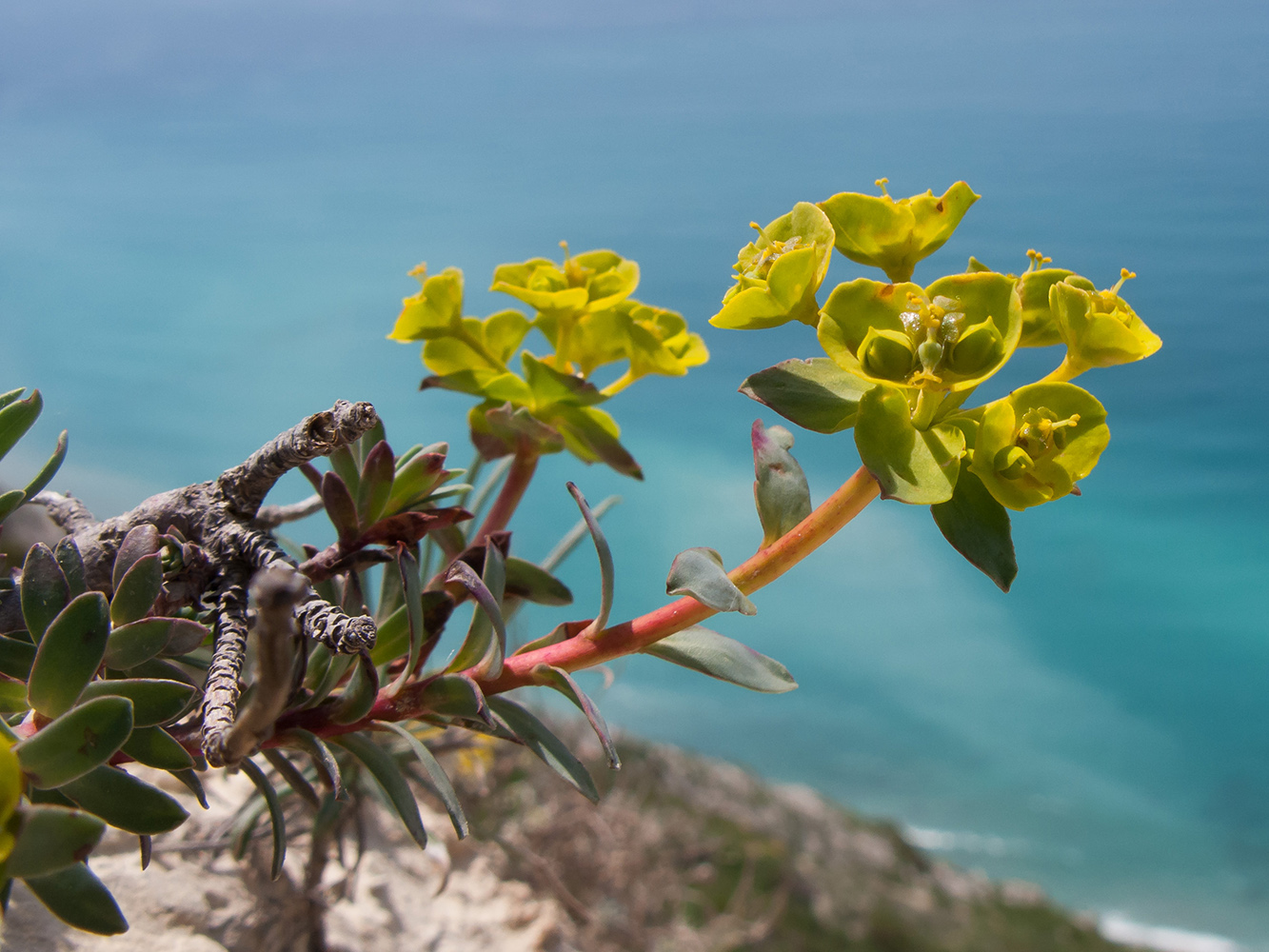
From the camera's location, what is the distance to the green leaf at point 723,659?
2.34 feet

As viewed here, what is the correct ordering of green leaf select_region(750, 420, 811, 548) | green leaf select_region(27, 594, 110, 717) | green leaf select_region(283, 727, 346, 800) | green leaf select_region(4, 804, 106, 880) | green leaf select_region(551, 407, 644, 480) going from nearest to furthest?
green leaf select_region(4, 804, 106, 880)
green leaf select_region(27, 594, 110, 717)
green leaf select_region(283, 727, 346, 800)
green leaf select_region(750, 420, 811, 548)
green leaf select_region(551, 407, 644, 480)

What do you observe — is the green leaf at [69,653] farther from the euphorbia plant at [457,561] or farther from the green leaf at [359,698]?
the green leaf at [359,698]

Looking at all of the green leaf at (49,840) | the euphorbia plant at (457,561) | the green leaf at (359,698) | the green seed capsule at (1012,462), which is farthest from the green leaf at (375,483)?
the green seed capsule at (1012,462)

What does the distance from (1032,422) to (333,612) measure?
48cm

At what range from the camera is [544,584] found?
0.85 metres

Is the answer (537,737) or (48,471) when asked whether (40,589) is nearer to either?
(48,471)

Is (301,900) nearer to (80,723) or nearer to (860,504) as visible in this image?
(80,723)

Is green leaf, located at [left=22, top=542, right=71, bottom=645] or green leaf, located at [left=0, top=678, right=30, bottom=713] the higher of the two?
green leaf, located at [left=22, top=542, right=71, bottom=645]

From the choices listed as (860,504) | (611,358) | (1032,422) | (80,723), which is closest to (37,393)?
(80,723)

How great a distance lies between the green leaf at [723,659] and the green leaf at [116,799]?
1.17 ft

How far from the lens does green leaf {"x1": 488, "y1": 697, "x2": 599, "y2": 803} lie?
2.39 feet

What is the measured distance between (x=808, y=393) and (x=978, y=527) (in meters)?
0.15

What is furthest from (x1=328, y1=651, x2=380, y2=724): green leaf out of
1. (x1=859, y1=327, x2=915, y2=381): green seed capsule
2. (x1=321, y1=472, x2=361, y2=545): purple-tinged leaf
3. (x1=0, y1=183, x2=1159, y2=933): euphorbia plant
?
(x1=859, y1=327, x2=915, y2=381): green seed capsule

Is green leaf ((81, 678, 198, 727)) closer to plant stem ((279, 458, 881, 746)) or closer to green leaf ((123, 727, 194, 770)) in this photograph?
green leaf ((123, 727, 194, 770))
